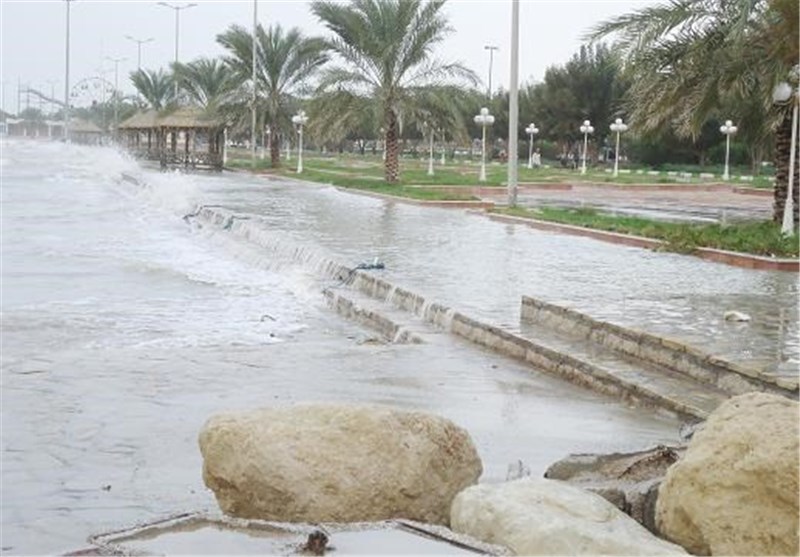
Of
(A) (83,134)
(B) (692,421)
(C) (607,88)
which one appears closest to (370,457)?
(B) (692,421)

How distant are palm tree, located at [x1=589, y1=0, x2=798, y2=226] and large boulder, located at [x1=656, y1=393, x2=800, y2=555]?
1363cm

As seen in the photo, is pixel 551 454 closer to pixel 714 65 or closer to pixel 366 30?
pixel 714 65

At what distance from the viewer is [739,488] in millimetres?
4383

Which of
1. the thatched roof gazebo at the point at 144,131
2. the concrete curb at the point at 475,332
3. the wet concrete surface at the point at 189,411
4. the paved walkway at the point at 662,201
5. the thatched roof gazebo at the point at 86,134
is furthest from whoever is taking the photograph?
the thatched roof gazebo at the point at 86,134

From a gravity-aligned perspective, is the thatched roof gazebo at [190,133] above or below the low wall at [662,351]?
above

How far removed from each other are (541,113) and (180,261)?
47496mm

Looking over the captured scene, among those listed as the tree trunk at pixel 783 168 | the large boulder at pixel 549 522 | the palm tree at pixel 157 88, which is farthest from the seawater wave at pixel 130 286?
the palm tree at pixel 157 88

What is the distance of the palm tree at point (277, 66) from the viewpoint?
4606 cm

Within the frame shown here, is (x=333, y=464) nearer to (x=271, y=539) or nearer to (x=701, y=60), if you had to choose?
(x=271, y=539)

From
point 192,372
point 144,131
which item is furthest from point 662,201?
point 144,131

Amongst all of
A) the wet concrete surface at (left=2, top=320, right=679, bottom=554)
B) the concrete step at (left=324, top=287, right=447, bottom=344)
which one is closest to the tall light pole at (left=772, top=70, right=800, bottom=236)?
the concrete step at (left=324, top=287, right=447, bottom=344)

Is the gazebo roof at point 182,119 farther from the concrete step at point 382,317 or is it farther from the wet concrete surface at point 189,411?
the wet concrete surface at point 189,411

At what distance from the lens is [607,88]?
199 feet

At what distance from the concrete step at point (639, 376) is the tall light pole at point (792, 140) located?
803cm
